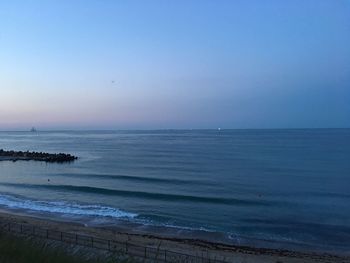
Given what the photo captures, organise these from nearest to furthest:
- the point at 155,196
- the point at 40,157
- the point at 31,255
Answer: the point at 31,255
the point at 155,196
the point at 40,157

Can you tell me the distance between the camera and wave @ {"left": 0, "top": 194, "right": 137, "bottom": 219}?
35.1 m

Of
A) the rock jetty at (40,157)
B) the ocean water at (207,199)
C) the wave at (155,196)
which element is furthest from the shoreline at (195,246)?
the rock jetty at (40,157)

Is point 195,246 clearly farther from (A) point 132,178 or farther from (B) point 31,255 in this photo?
(A) point 132,178

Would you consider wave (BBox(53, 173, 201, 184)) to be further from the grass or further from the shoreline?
the grass

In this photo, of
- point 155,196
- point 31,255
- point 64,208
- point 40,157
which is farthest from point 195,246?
point 40,157

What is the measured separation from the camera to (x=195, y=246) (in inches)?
982

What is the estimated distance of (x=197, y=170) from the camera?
210 feet

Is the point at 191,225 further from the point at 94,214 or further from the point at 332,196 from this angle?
the point at 332,196

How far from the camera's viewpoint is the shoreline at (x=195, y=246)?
2262 centimetres

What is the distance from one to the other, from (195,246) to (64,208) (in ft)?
53.1

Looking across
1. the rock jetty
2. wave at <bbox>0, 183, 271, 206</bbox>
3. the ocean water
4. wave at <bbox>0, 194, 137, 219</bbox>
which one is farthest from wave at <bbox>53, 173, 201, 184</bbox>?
the rock jetty

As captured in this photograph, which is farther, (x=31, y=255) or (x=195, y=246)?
(x=195, y=246)

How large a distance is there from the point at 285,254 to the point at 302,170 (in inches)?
1709

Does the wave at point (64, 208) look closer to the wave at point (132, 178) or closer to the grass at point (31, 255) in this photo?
the wave at point (132, 178)
